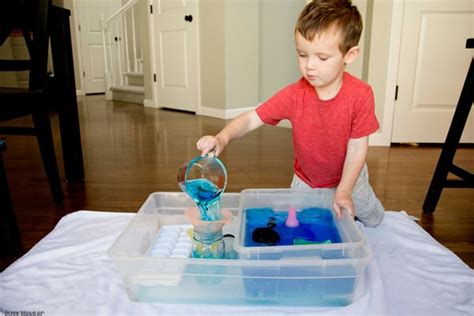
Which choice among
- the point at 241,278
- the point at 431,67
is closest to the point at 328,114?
the point at 241,278

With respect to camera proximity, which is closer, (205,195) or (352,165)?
(205,195)

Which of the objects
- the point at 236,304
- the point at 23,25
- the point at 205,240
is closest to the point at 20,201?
the point at 23,25

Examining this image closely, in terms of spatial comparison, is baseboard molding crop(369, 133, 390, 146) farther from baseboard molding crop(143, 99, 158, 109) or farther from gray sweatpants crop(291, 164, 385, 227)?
baseboard molding crop(143, 99, 158, 109)

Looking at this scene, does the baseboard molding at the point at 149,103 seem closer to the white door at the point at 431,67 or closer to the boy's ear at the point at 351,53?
the white door at the point at 431,67

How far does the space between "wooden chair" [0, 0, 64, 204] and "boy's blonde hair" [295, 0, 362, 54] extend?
78 centimetres

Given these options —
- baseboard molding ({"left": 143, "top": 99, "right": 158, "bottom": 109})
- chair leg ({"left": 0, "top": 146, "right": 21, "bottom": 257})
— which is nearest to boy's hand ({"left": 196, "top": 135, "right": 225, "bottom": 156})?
chair leg ({"left": 0, "top": 146, "right": 21, "bottom": 257})

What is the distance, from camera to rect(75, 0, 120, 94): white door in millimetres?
4879

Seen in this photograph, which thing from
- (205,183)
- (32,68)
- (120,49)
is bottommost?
(205,183)

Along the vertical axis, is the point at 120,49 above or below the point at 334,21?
above

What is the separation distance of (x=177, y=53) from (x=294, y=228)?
2.97m

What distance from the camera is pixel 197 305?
0.65m

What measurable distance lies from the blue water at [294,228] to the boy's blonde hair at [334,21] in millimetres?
351

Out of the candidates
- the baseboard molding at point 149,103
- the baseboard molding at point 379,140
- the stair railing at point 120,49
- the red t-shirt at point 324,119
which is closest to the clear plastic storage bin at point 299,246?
the red t-shirt at point 324,119

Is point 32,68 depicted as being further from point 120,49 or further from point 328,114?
point 120,49
